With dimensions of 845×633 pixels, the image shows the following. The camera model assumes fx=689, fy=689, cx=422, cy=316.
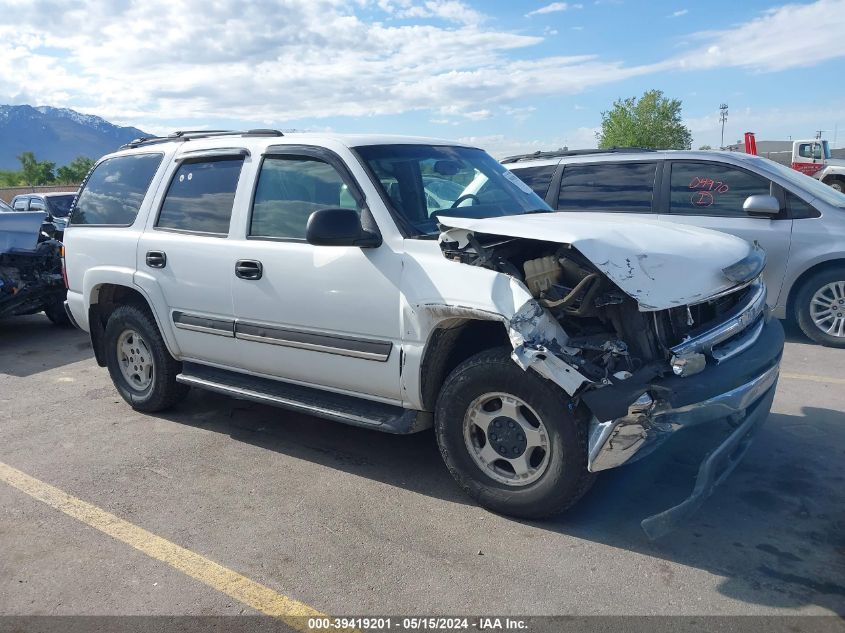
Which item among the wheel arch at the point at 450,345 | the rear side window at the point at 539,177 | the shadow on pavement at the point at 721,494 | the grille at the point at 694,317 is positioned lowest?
the shadow on pavement at the point at 721,494

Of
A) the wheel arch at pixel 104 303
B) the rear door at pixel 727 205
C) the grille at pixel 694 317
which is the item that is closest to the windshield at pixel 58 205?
the wheel arch at pixel 104 303

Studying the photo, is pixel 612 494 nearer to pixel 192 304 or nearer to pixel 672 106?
pixel 192 304

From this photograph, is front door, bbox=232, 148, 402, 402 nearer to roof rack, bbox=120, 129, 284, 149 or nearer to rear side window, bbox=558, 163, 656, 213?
roof rack, bbox=120, 129, 284, 149

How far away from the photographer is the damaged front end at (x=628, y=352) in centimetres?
304

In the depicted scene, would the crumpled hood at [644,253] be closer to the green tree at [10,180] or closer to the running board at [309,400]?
the running board at [309,400]

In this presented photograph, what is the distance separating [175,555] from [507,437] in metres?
1.74

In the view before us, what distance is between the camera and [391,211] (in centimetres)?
391

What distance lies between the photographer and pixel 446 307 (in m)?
3.48

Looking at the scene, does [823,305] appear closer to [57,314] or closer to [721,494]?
[721,494]

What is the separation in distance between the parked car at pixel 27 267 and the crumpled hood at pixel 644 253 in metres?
6.80

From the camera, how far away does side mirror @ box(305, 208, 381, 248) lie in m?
3.61

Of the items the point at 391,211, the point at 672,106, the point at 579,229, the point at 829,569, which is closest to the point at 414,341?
the point at 391,211

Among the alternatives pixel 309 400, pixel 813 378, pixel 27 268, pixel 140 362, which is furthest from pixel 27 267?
pixel 813 378

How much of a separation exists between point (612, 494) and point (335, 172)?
245 cm
